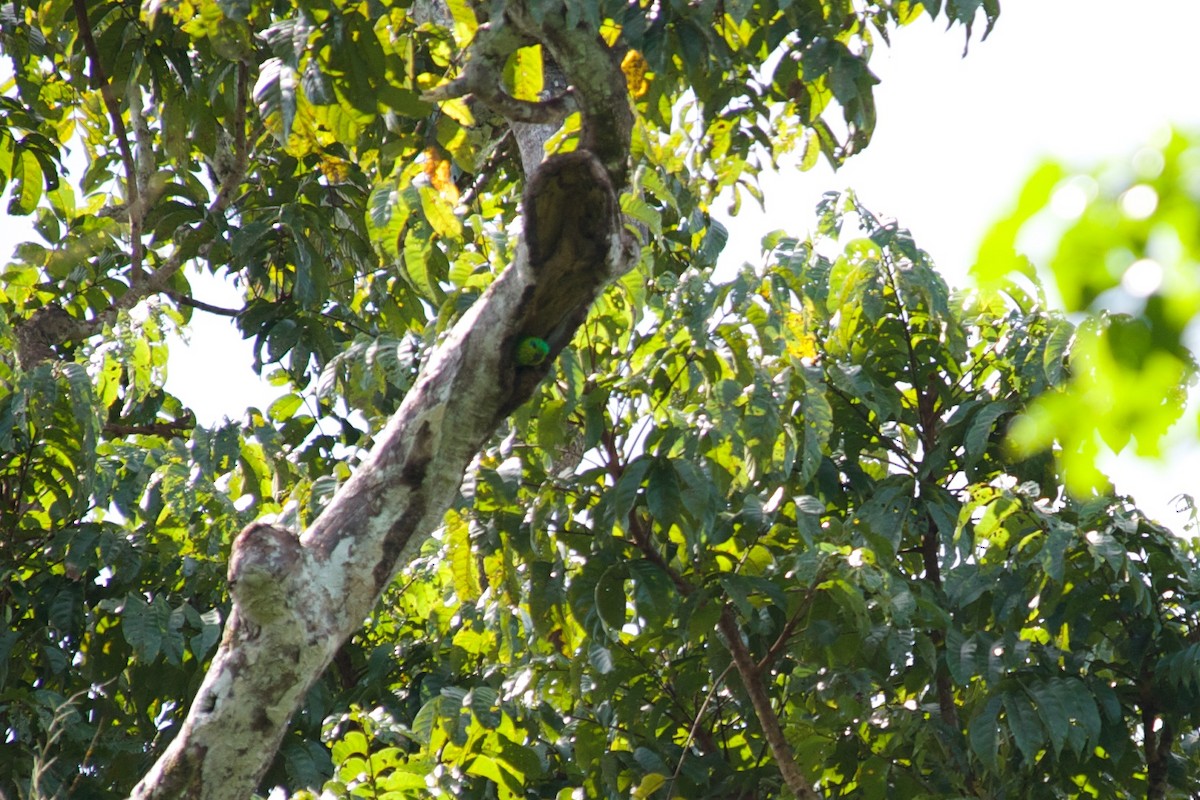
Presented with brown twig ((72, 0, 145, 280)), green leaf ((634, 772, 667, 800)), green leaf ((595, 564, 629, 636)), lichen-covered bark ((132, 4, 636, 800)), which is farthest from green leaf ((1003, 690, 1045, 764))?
brown twig ((72, 0, 145, 280))

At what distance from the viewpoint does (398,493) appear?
2.15 meters

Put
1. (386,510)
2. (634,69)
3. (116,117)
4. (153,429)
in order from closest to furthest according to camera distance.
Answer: (386,510) < (634,69) < (116,117) < (153,429)

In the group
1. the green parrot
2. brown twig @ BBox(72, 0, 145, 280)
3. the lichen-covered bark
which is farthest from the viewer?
brown twig @ BBox(72, 0, 145, 280)

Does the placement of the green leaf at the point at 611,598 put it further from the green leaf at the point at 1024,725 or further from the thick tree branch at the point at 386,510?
the green leaf at the point at 1024,725

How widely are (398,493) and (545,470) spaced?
0.74 m

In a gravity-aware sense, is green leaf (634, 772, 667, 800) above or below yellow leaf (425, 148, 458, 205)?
below

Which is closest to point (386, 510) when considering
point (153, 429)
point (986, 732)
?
point (986, 732)

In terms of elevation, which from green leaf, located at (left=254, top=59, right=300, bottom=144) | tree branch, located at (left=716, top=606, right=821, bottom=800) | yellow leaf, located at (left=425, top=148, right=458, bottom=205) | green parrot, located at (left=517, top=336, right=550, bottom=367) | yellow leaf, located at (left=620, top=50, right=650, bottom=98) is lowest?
tree branch, located at (left=716, top=606, right=821, bottom=800)

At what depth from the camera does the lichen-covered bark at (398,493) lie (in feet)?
6.42

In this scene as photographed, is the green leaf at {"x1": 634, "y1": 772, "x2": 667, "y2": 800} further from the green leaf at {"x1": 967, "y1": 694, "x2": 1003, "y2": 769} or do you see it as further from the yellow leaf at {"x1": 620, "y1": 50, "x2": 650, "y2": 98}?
the yellow leaf at {"x1": 620, "y1": 50, "x2": 650, "y2": 98}

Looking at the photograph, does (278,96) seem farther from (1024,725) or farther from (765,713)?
(1024,725)

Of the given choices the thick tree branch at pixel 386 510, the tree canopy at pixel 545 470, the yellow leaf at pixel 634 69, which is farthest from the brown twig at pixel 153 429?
the thick tree branch at pixel 386 510

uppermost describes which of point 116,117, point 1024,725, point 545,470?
point 116,117

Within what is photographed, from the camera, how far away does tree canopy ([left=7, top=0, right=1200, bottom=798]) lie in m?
2.19
